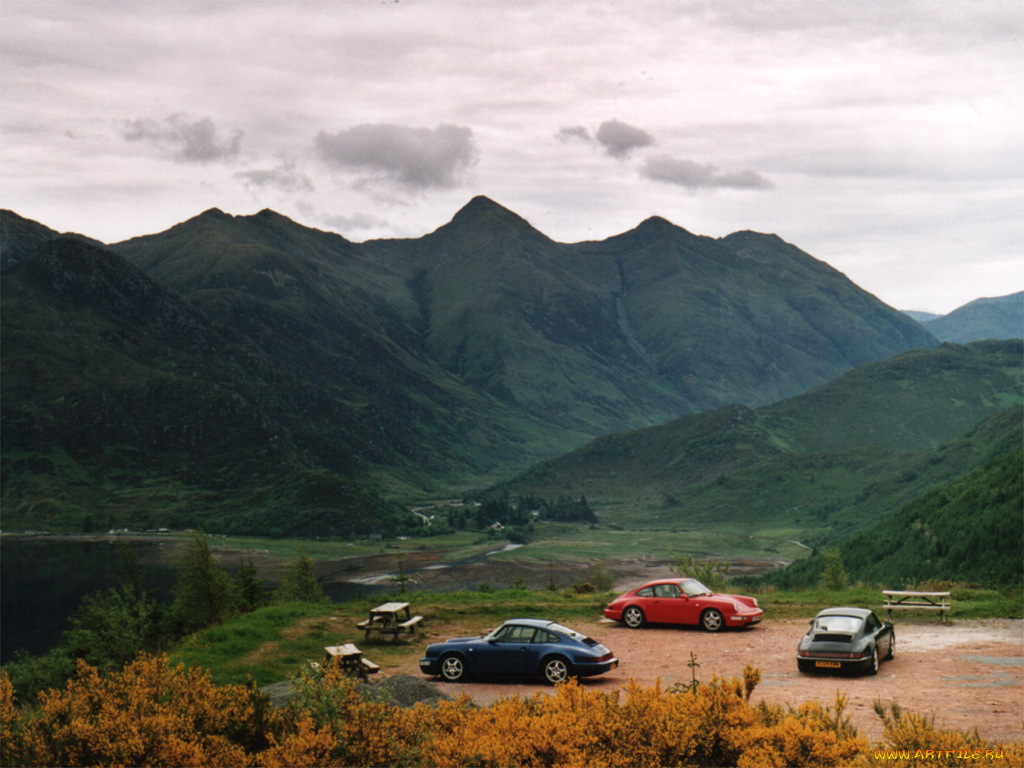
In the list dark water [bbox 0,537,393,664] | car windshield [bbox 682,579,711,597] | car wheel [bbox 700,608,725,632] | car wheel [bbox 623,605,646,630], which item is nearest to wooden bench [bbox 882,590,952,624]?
car wheel [bbox 700,608,725,632]

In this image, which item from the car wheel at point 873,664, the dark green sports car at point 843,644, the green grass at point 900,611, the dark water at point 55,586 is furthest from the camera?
the dark water at point 55,586

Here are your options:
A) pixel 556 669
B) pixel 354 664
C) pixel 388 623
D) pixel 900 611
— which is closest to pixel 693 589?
pixel 900 611

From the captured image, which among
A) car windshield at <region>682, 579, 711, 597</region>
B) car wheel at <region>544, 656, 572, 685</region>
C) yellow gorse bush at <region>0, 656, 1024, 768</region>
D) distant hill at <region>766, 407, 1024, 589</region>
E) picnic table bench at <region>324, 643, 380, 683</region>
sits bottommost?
distant hill at <region>766, 407, 1024, 589</region>

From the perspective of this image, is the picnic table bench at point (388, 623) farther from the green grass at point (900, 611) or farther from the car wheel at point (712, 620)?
the green grass at point (900, 611)

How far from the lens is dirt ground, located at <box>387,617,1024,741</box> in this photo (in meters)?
21.0

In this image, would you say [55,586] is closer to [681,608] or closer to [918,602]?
[681,608]

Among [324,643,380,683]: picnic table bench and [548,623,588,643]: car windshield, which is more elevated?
[548,623,588,643]: car windshield

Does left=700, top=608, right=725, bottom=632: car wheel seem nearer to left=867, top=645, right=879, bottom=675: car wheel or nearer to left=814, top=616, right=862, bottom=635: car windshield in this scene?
left=814, top=616, right=862, bottom=635: car windshield

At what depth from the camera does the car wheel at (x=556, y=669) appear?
81.4ft

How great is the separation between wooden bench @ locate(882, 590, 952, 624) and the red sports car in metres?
5.86

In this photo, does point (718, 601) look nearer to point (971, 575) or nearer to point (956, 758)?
point (956, 758)

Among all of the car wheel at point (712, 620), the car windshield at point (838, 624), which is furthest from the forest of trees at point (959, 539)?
the car windshield at point (838, 624)

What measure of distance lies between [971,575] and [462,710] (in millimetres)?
59635

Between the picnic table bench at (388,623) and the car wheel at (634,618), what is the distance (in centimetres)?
795
